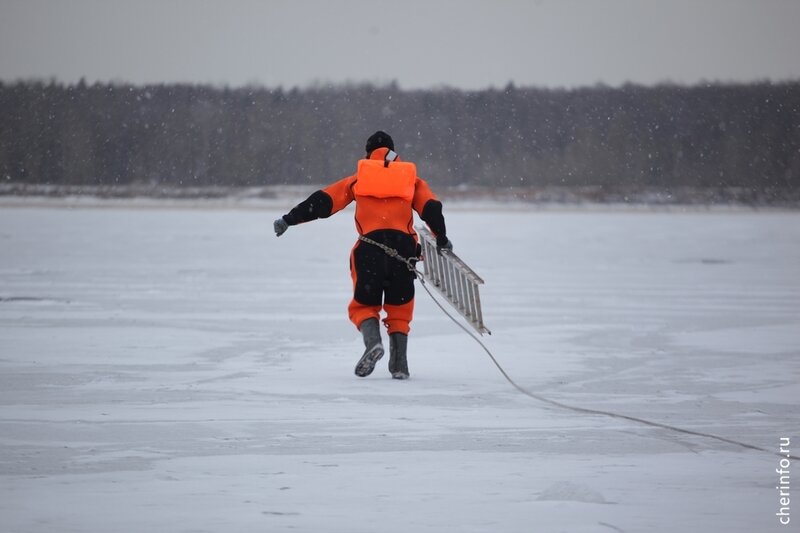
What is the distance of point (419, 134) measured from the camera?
2913 inches

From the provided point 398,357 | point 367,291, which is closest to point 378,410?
point 398,357

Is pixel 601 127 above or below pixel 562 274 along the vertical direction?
above

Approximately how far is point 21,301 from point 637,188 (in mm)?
50096

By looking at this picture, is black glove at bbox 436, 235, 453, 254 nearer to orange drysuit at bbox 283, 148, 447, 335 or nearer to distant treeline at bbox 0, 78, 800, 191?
orange drysuit at bbox 283, 148, 447, 335

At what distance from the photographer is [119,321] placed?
9664mm

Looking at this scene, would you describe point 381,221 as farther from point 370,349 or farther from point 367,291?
point 370,349

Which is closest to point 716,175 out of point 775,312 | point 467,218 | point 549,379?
point 467,218

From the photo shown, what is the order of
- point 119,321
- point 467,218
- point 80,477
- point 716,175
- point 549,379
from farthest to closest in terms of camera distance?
point 716,175
point 467,218
point 119,321
point 549,379
point 80,477

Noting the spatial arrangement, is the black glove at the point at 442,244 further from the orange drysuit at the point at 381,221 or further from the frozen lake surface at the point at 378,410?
the frozen lake surface at the point at 378,410

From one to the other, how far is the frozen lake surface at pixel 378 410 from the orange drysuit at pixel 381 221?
474 mm

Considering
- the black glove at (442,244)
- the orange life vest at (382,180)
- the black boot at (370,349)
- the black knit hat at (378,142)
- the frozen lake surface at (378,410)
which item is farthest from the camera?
the black glove at (442,244)

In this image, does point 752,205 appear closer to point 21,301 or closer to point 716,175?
point 716,175

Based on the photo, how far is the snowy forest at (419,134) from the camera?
62.2m

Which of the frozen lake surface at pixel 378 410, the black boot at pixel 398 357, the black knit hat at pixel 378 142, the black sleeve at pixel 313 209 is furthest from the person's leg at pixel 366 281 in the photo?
the black knit hat at pixel 378 142
